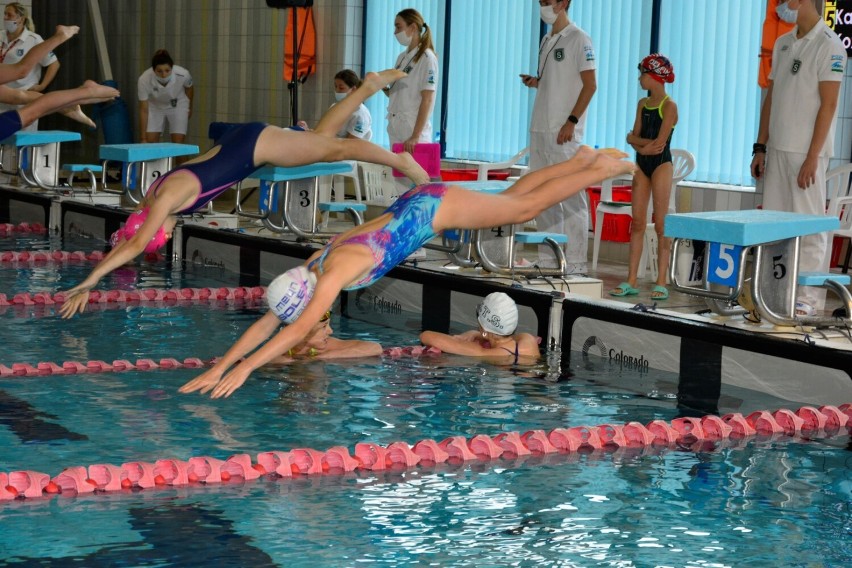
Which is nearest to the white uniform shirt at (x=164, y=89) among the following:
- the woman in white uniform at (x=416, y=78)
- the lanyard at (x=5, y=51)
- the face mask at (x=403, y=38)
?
the lanyard at (x=5, y=51)

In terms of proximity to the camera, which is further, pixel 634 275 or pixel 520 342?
pixel 634 275

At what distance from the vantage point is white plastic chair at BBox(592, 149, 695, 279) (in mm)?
8905

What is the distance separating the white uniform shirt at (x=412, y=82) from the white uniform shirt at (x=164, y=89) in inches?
196

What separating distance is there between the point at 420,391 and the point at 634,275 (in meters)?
2.48

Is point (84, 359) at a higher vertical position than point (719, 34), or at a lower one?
lower

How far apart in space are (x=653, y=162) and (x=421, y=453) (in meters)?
3.71

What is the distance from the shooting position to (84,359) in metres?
6.27

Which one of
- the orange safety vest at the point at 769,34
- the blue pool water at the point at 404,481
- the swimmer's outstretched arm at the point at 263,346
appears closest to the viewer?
the blue pool water at the point at 404,481

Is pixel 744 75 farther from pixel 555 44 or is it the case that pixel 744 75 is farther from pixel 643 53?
pixel 555 44

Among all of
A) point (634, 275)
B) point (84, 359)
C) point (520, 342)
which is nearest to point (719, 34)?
point (634, 275)

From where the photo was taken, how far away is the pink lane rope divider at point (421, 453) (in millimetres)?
4172

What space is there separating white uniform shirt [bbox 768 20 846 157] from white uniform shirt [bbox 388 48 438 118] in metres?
2.77

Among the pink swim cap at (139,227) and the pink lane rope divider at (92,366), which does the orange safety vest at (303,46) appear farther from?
the pink lane rope divider at (92,366)

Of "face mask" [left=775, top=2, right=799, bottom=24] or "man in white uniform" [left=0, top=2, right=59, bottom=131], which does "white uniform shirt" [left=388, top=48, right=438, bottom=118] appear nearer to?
"face mask" [left=775, top=2, right=799, bottom=24]
